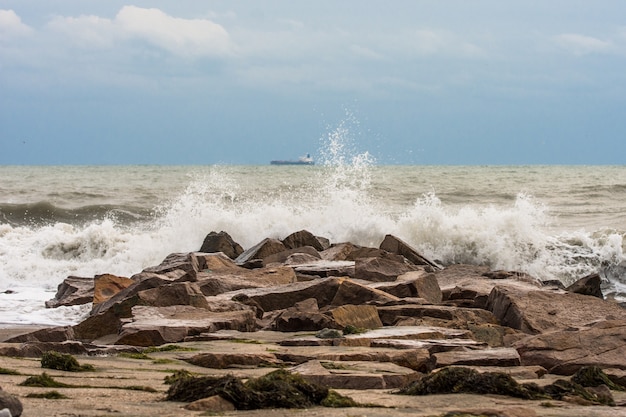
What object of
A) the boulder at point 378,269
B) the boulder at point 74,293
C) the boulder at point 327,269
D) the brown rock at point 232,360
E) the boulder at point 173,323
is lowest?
the boulder at point 74,293

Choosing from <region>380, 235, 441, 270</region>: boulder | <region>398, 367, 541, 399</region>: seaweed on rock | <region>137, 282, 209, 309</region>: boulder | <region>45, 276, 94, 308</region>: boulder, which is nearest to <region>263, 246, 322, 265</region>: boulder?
<region>380, 235, 441, 270</region>: boulder

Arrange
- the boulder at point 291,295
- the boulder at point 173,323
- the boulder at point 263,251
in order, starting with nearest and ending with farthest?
the boulder at point 173,323 → the boulder at point 291,295 → the boulder at point 263,251

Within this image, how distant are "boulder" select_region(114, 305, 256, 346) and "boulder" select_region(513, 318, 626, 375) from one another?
2.64 metres

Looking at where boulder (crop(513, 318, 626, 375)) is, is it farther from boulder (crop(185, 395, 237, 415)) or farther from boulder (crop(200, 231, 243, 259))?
boulder (crop(200, 231, 243, 259))

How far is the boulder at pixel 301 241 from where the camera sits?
16.3m

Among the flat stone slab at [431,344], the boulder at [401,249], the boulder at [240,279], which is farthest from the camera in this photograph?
the boulder at [401,249]

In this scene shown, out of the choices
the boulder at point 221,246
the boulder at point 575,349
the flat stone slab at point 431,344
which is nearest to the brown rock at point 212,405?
the flat stone slab at point 431,344

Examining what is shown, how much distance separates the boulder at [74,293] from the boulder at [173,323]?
400cm

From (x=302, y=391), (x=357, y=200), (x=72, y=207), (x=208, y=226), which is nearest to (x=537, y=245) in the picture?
(x=357, y=200)

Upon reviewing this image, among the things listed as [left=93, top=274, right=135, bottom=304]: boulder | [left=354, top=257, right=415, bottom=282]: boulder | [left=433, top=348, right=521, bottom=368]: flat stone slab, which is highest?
[left=354, top=257, right=415, bottom=282]: boulder

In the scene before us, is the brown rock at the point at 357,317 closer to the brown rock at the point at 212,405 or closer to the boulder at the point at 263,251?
the brown rock at the point at 212,405

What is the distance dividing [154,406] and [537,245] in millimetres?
15896

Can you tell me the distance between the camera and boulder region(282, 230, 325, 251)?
16.3m

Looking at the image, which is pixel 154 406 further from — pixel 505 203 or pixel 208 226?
pixel 505 203
